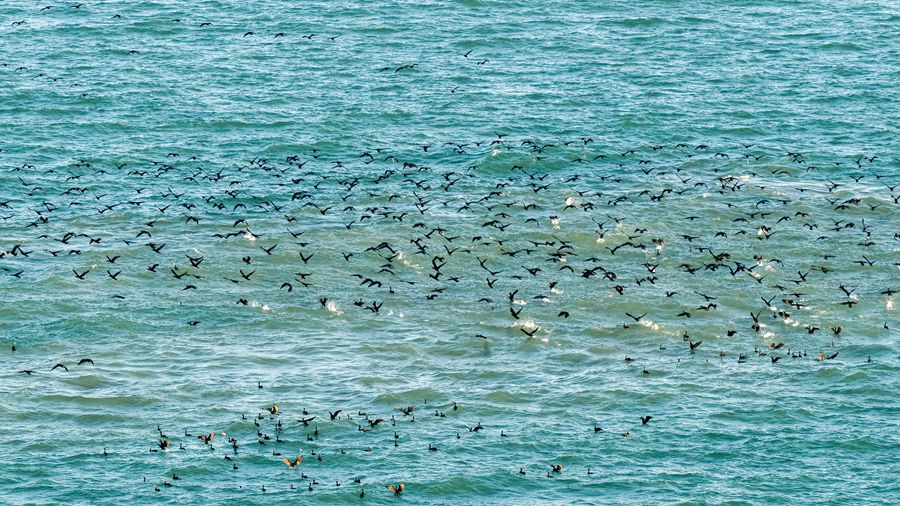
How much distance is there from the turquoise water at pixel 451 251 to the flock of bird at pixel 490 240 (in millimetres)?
306

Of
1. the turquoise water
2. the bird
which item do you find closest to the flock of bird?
the turquoise water

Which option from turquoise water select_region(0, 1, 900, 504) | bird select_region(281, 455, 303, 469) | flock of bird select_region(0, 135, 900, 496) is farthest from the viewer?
flock of bird select_region(0, 135, 900, 496)

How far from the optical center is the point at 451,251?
109 metres

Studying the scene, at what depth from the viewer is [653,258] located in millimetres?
108938

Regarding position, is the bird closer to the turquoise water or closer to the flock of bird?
the turquoise water

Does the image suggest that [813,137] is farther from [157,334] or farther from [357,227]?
[157,334]

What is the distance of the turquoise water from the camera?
84.0 meters

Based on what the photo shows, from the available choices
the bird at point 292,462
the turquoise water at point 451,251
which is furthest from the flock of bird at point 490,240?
the bird at point 292,462

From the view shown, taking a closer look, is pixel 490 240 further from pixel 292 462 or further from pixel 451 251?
pixel 292 462

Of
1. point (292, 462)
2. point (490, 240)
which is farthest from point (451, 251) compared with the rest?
point (292, 462)

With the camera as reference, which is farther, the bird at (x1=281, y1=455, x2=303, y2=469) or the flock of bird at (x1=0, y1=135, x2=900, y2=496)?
the flock of bird at (x1=0, y1=135, x2=900, y2=496)

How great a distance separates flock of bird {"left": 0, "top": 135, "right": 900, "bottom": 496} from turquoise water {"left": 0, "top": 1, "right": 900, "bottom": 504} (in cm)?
31

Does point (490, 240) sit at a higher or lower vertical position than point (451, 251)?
higher

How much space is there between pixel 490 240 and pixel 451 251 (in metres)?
3.51
